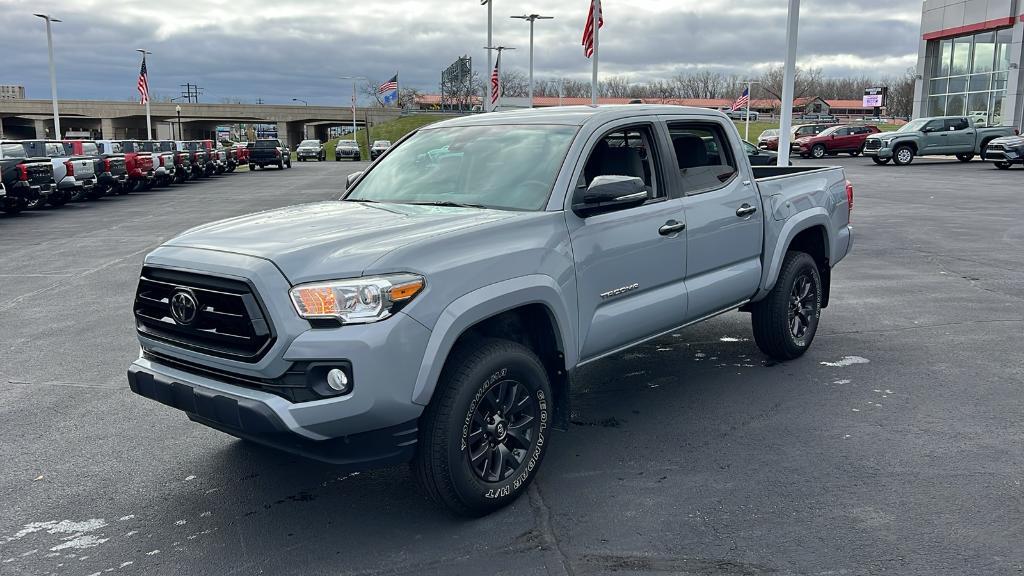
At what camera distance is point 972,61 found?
1860 inches

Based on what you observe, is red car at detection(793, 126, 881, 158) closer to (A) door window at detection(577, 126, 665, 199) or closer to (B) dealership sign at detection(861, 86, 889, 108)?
(A) door window at detection(577, 126, 665, 199)

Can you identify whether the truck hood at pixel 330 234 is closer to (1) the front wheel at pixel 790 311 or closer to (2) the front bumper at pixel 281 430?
(2) the front bumper at pixel 281 430

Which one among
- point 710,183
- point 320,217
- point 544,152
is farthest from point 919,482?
point 320,217

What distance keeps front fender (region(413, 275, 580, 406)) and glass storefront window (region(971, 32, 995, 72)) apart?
50.4 meters

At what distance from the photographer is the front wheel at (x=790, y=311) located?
634 centimetres

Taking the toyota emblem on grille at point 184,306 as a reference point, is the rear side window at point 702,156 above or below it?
above

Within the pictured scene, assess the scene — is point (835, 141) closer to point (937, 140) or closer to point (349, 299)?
point (937, 140)

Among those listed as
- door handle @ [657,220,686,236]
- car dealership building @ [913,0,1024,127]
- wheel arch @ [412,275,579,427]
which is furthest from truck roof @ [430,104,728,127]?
car dealership building @ [913,0,1024,127]

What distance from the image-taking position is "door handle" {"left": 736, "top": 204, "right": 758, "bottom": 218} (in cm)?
571

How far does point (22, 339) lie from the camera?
299 inches

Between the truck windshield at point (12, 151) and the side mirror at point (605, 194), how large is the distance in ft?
63.4

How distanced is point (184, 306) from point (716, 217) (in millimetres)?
3315

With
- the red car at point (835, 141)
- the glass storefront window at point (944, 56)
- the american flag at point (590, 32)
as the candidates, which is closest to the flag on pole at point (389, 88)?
the red car at point (835, 141)

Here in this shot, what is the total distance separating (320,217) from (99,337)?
431 centimetres
